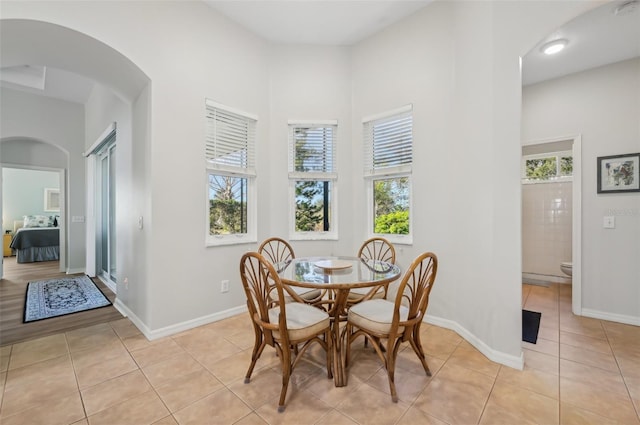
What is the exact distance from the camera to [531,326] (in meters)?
2.75

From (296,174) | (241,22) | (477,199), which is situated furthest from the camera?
(296,174)

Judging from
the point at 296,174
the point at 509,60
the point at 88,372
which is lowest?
the point at 88,372

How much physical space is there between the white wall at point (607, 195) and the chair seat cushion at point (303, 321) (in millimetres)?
3221

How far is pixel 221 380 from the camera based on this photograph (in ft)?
6.03

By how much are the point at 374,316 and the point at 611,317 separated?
3000mm

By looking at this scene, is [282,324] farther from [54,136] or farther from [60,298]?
[54,136]

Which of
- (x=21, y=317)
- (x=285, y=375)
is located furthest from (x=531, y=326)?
(x=21, y=317)

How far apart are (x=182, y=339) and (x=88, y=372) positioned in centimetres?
65

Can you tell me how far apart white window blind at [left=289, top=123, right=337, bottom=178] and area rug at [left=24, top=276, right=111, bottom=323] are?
9.87 ft

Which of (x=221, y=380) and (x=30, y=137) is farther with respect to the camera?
(x=30, y=137)

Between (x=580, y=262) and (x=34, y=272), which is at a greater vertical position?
(x=580, y=262)

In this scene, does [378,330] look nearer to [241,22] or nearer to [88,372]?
[88,372]

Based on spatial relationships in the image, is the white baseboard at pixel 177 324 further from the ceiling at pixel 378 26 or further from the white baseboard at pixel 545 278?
the white baseboard at pixel 545 278

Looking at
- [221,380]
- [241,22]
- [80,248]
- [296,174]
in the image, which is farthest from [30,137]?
[221,380]
